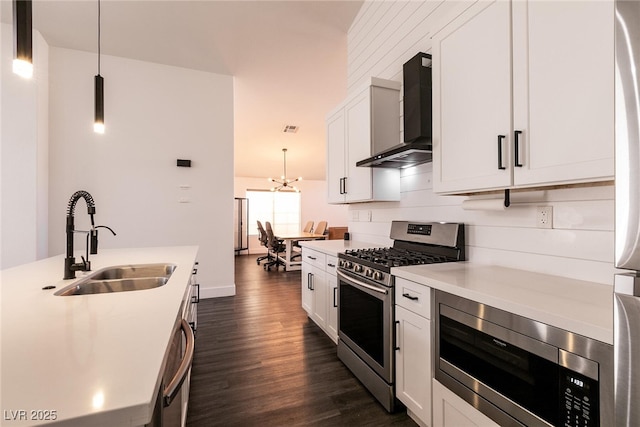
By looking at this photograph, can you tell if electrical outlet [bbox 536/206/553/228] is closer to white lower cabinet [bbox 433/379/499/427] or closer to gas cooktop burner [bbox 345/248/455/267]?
gas cooktop burner [bbox 345/248/455/267]

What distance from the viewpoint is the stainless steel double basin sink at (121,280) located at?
154cm

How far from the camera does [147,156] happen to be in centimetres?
396

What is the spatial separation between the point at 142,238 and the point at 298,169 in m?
6.00

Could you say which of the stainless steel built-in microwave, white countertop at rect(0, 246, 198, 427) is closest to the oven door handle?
the stainless steel built-in microwave

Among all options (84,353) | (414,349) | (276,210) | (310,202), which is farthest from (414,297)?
(310,202)

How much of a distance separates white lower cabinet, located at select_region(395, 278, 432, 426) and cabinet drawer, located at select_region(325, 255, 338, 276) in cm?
89

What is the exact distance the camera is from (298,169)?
941cm

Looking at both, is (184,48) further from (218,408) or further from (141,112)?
(218,408)

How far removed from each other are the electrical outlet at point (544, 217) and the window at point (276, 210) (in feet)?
29.5

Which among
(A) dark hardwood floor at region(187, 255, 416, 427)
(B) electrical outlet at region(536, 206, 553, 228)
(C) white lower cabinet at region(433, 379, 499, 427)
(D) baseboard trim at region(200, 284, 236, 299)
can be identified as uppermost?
(B) electrical outlet at region(536, 206, 553, 228)

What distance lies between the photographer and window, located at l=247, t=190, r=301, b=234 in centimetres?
1006

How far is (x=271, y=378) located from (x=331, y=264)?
3.31 ft

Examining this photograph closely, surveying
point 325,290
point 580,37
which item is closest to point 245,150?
point 325,290

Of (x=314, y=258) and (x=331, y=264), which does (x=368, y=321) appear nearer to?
(x=331, y=264)
